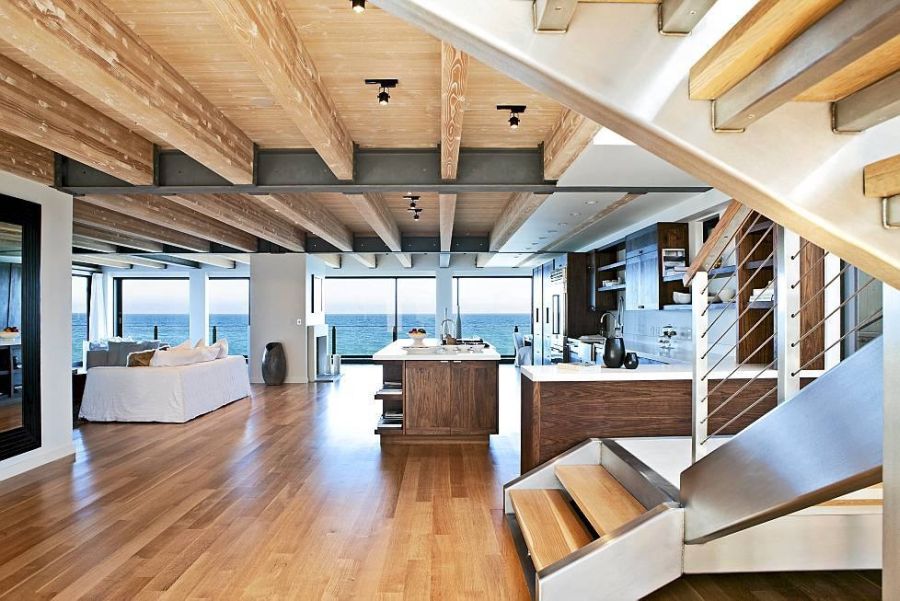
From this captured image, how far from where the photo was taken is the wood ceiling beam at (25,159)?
4.21m

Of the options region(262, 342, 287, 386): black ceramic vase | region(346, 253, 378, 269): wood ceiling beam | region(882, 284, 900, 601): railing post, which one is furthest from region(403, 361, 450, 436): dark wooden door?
region(346, 253, 378, 269): wood ceiling beam

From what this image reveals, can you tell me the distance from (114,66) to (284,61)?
781 millimetres

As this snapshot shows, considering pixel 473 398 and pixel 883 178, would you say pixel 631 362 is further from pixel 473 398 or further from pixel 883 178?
pixel 883 178

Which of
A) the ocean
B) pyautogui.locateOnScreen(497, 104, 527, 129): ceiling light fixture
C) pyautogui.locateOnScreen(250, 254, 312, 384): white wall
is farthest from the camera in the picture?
the ocean

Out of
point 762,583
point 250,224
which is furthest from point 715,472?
point 250,224

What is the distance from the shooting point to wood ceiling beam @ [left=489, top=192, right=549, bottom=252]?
18.2ft

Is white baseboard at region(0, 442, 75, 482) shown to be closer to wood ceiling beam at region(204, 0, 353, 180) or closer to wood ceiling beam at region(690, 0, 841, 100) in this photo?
wood ceiling beam at region(204, 0, 353, 180)

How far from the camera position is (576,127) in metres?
3.50

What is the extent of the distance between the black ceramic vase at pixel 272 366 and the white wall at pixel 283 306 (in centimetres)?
18

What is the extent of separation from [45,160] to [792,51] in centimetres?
534

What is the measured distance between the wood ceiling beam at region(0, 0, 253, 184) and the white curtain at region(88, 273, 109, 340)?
37.4 ft

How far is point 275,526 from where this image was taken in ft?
11.3

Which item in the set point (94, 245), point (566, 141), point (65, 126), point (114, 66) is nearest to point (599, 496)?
point (566, 141)

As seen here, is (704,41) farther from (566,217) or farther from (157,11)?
(566,217)
